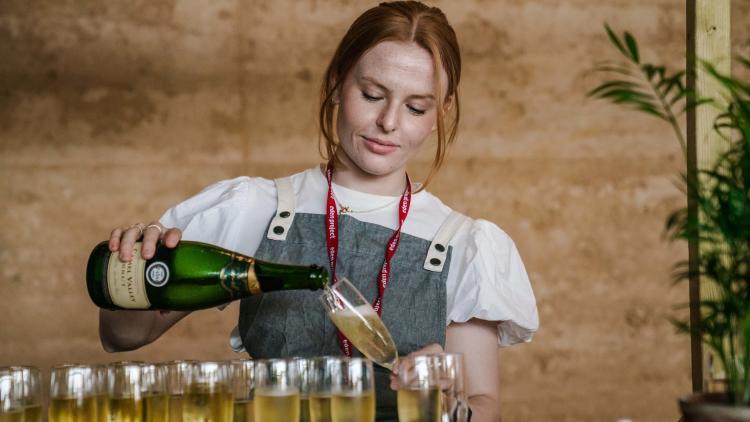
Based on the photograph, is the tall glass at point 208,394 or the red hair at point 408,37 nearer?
the tall glass at point 208,394

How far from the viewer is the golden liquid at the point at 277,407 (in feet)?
4.27

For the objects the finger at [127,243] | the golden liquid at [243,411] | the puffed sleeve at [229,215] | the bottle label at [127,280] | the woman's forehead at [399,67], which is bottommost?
the golden liquid at [243,411]

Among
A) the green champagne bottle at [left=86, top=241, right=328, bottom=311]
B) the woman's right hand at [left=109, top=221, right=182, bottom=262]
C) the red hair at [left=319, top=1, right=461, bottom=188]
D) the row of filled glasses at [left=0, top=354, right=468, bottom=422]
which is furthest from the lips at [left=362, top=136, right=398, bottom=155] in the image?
the row of filled glasses at [left=0, top=354, right=468, bottom=422]

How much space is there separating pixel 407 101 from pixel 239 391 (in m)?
1.04

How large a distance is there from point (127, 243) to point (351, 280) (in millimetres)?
720

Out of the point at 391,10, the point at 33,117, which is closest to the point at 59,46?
the point at 33,117

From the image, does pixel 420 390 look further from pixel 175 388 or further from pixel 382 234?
pixel 382 234

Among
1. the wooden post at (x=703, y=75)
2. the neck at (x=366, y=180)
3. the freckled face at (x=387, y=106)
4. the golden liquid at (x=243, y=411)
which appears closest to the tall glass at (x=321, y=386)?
the golden liquid at (x=243, y=411)

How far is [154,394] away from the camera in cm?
135

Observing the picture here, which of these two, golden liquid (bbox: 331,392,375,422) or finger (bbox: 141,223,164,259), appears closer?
golden liquid (bbox: 331,392,375,422)

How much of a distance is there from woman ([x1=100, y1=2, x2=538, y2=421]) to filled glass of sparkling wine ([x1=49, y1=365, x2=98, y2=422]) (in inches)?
33.6

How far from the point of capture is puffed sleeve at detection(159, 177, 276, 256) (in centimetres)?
228

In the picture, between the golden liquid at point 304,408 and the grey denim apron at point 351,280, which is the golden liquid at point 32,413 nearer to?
the golden liquid at point 304,408

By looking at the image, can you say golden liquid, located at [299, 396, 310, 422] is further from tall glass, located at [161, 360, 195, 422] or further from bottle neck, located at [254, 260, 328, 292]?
bottle neck, located at [254, 260, 328, 292]
